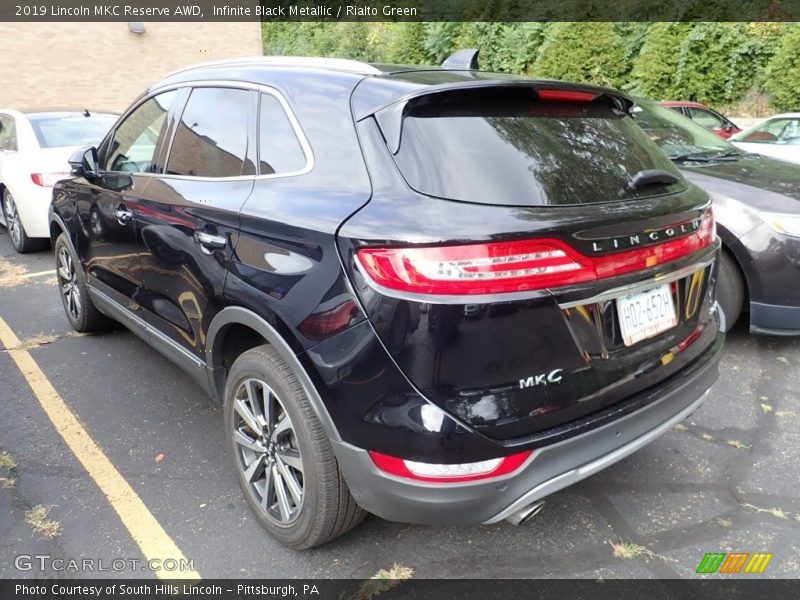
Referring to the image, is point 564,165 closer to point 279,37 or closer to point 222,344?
point 222,344

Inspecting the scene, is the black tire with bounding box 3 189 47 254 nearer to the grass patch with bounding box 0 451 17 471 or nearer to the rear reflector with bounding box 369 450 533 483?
the grass patch with bounding box 0 451 17 471

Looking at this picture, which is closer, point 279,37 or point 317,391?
point 317,391

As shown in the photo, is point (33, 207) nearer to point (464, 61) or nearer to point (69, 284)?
point (69, 284)

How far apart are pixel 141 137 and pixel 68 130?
4.17 metres

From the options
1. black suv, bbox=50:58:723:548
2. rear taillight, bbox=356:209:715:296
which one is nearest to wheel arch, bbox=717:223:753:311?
black suv, bbox=50:58:723:548

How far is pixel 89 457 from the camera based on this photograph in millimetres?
2963

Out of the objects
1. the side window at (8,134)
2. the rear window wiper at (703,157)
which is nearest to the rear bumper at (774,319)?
the rear window wiper at (703,157)

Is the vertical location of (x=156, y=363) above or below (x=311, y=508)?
below

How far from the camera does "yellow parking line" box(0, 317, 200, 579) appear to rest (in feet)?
7.70

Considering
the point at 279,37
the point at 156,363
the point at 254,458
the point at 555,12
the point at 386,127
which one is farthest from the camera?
the point at 279,37

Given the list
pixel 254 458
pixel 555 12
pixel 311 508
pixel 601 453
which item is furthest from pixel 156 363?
pixel 555 12

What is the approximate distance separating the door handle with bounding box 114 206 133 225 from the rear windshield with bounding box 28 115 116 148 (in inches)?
156

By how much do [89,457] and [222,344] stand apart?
107cm

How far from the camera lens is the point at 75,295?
4453 millimetres
